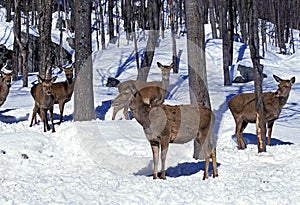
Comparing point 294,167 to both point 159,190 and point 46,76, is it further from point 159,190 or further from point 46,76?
point 46,76

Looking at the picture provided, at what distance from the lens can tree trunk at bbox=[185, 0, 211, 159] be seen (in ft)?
30.6

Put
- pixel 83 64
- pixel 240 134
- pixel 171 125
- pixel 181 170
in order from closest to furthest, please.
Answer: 1. pixel 171 125
2. pixel 181 170
3. pixel 240 134
4. pixel 83 64

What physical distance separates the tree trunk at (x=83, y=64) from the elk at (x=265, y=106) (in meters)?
3.60

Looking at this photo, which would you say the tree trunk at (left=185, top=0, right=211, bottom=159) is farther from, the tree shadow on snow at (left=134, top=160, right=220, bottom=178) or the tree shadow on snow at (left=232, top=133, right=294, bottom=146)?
the tree shadow on snow at (left=232, top=133, right=294, bottom=146)

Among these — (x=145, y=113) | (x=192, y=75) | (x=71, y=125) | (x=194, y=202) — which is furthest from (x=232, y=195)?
(x=71, y=125)

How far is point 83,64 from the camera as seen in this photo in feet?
38.4

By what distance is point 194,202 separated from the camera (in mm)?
6086

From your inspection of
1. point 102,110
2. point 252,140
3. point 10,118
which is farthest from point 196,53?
point 10,118

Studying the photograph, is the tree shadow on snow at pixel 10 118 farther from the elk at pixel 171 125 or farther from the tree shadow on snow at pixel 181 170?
the elk at pixel 171 125

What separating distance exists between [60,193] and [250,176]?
10.1 ft

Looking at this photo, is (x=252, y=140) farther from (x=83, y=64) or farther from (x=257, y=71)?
(x=83, y=64)

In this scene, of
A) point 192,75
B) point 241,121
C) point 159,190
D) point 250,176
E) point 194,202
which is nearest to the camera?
point 194,202

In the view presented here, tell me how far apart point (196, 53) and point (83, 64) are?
3.47 m

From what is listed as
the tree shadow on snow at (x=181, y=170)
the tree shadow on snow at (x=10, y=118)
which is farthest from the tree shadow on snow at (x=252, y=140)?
the tree shadow on snow at (x=10, y=118)
